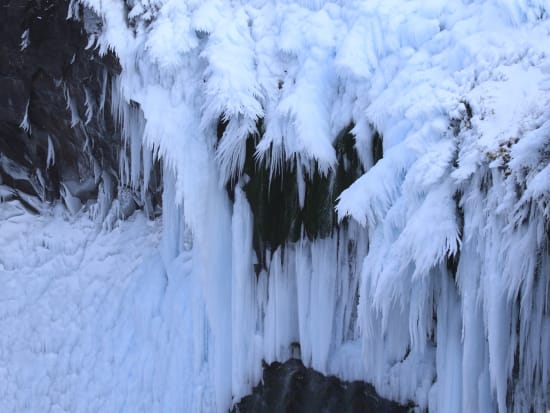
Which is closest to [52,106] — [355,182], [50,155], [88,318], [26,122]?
[26,122]

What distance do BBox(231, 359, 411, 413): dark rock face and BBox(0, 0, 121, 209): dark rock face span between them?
9.26ft

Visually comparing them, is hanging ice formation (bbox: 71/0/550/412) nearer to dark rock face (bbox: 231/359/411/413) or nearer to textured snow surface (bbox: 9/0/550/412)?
textured snow surface (bbox: 9/0/550/412)

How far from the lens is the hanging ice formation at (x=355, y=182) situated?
380cm

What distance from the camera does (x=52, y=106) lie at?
6891mm

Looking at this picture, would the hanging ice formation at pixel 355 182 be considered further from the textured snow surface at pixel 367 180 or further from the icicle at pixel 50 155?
the icicle at pixel 50 155

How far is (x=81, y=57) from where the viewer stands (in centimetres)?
628

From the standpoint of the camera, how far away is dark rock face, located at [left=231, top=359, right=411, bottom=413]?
16.4 feet

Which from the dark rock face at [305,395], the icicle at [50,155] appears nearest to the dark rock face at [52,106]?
the icicle at [50,155]

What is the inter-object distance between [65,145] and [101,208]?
796 millimetres

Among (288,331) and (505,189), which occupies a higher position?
(505,189)

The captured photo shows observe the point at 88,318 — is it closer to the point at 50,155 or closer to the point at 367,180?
the point at 50,155

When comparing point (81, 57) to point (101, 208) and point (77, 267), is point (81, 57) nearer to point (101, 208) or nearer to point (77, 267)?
point (101, 208)

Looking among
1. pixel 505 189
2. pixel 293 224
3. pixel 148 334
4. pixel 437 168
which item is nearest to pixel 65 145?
pixel 148 334

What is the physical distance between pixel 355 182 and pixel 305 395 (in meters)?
1.88
